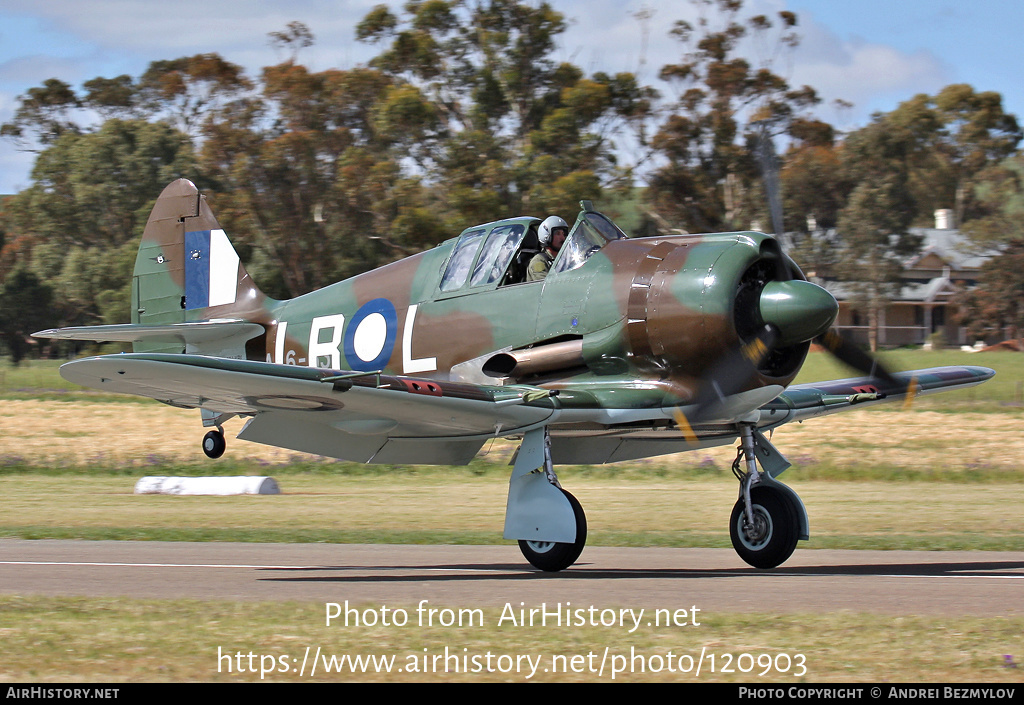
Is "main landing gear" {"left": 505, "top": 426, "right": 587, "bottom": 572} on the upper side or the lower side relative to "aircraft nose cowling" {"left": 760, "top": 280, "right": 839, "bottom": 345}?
lower

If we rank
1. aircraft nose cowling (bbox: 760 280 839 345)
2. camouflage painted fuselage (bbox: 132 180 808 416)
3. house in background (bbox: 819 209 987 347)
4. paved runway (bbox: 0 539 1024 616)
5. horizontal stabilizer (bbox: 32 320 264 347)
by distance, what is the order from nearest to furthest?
paved runway (bbox: 0 539 1024 616) → aircraft nose cowling (bbox: 760 280 839 345) → camouflage painted fuselage (bbox: 132 180 808 416) → horizontal stabilizer (bbox: 32 320 264 347) → house in background (bbox: 819 209 987 347)

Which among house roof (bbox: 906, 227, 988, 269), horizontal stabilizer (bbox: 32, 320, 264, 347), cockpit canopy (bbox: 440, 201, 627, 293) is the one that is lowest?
horizontal stabilizer (bbox: 32, 320, 264, 347)

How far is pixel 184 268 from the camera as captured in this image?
14961mm

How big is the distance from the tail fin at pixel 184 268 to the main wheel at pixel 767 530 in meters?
7.05

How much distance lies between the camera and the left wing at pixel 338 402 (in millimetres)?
7777

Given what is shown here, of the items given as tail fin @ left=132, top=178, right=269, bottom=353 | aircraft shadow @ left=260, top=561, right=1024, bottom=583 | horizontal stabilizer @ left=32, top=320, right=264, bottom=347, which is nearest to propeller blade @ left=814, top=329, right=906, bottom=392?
aircraft shadow @ left=260, top=561, right=1024, bottom=583

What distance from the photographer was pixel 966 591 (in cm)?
798

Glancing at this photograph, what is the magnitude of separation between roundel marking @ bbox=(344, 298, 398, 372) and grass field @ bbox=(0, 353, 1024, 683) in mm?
1481

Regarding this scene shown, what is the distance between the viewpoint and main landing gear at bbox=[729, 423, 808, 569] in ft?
32.9

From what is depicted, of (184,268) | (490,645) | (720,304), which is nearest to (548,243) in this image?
(720,304)

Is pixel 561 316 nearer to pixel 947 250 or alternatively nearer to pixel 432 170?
pixel 432 170

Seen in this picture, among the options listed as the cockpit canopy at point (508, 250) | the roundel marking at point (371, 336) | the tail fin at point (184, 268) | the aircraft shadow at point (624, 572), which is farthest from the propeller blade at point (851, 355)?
the tail fin at point (184, 268)

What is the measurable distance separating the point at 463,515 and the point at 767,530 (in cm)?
783

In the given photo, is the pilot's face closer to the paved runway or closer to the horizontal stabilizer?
the paved runway
